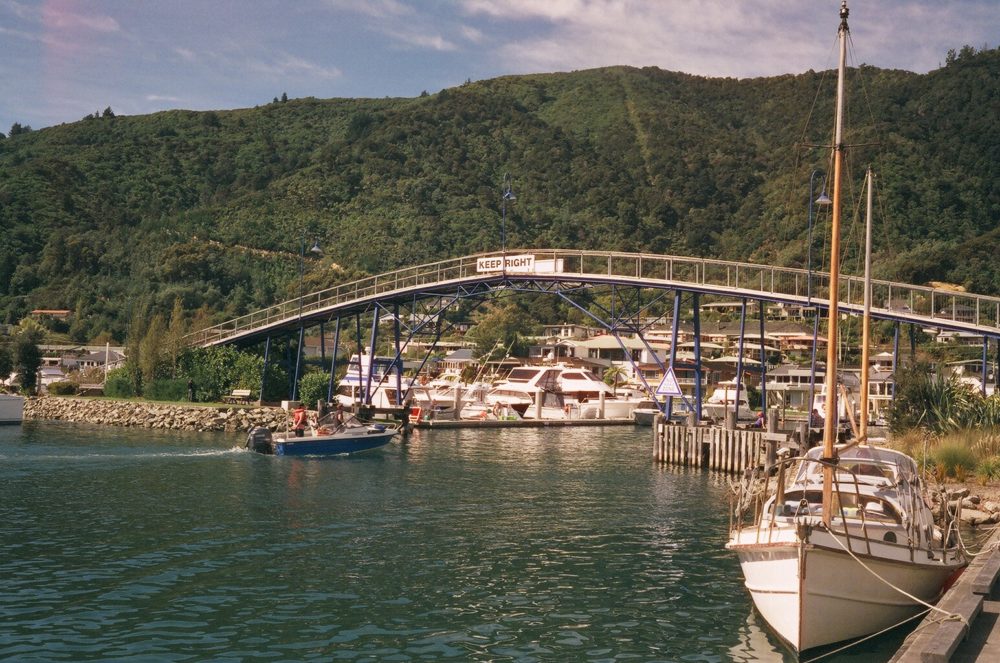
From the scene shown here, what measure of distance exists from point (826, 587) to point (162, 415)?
189 ft

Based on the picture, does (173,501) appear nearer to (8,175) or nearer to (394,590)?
(394,590)

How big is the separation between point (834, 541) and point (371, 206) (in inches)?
5878

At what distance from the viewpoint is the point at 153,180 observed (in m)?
176

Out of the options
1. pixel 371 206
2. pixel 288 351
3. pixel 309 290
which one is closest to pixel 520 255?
pixel 288 351

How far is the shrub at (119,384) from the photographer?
77500 mm

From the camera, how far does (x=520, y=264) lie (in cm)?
6034

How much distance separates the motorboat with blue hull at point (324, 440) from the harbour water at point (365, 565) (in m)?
3.69

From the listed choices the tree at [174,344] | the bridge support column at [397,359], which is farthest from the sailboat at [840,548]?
the tree at [174,344]

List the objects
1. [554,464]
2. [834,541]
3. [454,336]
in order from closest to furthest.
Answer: [834,541] < [554,464] < [454,336]

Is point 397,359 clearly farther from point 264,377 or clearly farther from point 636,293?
point 636,293

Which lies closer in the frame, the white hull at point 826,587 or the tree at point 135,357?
the white hull at point 826,587

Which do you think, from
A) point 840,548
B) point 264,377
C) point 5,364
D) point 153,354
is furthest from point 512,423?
point 840,548

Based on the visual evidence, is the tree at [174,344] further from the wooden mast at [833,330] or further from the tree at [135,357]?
the wooden mast at [833,330]

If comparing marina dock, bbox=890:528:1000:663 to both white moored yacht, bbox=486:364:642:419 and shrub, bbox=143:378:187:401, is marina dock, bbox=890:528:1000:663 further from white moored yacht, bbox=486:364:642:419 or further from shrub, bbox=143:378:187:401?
shrub, bbox=143:378:187:401
